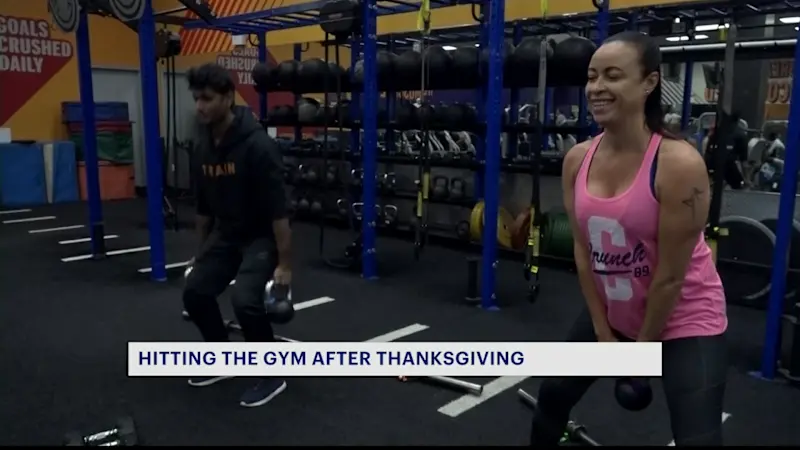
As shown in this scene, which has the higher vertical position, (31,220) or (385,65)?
(385,65)

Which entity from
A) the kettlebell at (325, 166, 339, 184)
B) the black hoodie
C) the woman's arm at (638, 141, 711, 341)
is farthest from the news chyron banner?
the kettlebell at (325, 166, 339, 184)

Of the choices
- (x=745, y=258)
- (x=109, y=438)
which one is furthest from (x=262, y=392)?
(x=745, y=258)

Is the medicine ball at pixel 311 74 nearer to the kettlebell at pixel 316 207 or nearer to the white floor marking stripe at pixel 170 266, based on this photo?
the kettlebell at pixel 316 207

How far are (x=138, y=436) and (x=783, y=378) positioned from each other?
264 cm

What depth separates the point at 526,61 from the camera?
16.0ft

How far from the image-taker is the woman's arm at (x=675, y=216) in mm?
1331

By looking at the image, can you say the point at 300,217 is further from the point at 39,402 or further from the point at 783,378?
the point at 783,378

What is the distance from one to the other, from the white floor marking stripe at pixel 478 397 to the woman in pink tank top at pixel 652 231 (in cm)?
116

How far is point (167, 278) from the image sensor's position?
459 cm

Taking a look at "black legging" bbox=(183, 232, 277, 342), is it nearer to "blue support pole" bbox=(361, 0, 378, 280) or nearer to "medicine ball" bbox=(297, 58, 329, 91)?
"blue support pole" bbox=(361, 0, 378, 280)

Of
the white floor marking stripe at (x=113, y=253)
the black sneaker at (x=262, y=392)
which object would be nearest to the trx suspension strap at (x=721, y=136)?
the black sneaker at (x=262, y=392)

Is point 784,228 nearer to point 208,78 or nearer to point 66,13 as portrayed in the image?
point 208,78

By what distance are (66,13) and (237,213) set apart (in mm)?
3059

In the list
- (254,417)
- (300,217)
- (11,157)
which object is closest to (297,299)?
(254,417)
